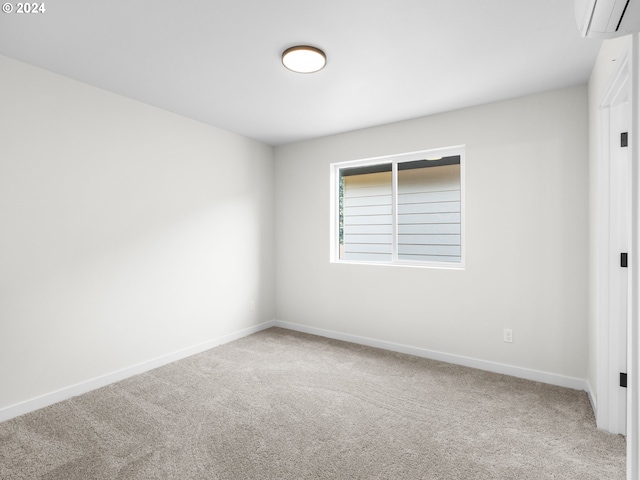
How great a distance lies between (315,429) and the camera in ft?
7.47

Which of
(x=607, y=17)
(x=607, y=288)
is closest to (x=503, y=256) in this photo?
(x=607, y=288)

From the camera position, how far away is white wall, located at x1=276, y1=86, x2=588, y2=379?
285 cm

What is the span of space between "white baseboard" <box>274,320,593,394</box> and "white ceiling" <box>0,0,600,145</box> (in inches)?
95.1

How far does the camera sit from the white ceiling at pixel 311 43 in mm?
1889

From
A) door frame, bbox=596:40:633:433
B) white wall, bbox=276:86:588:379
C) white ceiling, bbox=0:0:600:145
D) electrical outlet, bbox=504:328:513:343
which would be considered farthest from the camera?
electrical outlet, bbox=504:328:513:343

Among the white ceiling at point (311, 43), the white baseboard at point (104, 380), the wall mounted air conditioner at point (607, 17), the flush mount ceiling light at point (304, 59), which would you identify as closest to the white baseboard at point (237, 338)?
the white baseboard at point (104, 380)

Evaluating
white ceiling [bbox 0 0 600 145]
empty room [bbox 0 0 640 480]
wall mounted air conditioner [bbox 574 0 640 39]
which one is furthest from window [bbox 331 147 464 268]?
wall mounted air conditioner [bbox 574 0 640 39]

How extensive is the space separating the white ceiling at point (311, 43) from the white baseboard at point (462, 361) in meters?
2.42

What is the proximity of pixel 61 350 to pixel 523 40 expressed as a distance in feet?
12.9

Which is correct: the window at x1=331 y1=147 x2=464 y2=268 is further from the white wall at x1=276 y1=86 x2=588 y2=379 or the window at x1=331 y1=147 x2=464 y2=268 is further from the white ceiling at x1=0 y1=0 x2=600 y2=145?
the white ceiling at x1=0 y1=0 x2=600 y2=145

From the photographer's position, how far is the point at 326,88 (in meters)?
2.87

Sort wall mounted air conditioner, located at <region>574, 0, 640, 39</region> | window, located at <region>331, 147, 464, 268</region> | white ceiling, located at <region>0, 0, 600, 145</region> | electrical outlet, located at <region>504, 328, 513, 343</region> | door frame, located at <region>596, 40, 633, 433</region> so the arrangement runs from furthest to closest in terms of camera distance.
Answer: window, located at <region>331, 147, 464, 268</region>, electrical outlet, located at <region>504, 328, 513, 343</region>, door frame, located at <region>596, 40, 633, 433</region>, white ceiling, located at <region>0, 0, 600, 145</region>, wall mounted air conditioner, located at <region>574, 0, 640, 39</region>

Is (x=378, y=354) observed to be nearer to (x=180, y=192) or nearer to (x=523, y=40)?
(x=180, y=192)

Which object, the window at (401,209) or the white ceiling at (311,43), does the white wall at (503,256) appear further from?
the white ceiling at (311,43)
